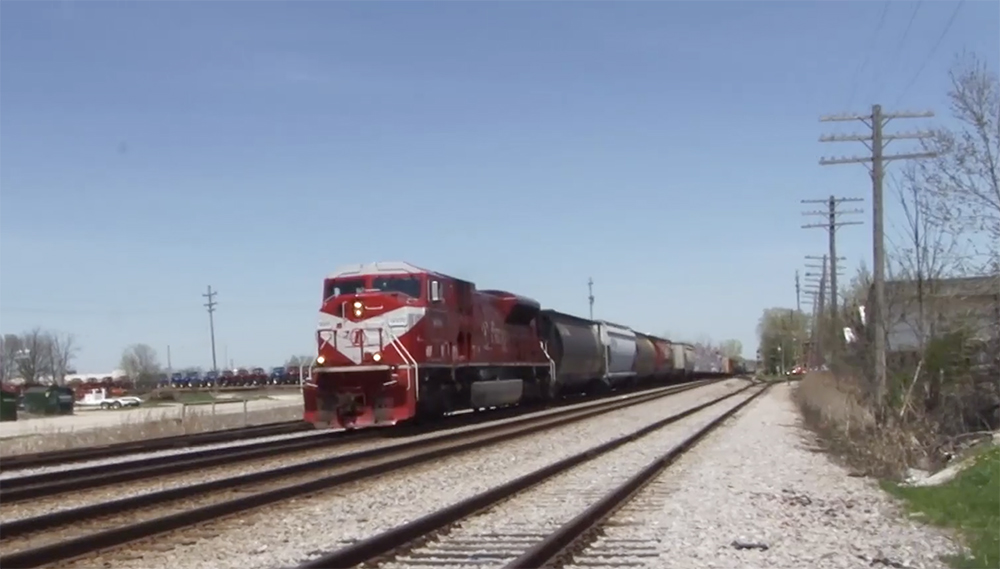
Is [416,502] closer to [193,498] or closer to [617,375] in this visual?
[193,498]

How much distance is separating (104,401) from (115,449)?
51.4m

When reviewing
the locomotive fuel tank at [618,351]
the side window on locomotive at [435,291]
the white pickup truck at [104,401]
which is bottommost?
the white pickup truck at [104,401]

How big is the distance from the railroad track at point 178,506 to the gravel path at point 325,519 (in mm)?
177

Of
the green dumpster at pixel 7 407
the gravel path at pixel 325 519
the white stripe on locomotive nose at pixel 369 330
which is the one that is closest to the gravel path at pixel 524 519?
the gravel path at pixel 325 519

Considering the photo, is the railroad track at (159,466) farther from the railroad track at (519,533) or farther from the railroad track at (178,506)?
the railroad track at (519,533)

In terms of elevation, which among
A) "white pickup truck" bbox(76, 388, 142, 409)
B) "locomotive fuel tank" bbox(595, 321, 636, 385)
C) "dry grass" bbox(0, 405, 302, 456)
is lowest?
"white pickup truck" bbox(76, 388, 142, 409)

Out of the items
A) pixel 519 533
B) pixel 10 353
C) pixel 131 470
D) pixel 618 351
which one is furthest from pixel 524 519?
pixel 10 353

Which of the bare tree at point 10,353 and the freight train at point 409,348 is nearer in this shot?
the freight train at point 409,348

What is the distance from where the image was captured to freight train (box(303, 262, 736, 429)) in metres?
21.9

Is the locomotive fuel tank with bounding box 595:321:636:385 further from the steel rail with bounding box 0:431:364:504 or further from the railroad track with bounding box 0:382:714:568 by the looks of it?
the railroad track with bounding box 0:382:714:568

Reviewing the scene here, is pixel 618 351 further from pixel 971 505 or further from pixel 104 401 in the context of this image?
pixel 971 505

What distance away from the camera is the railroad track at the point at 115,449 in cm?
1786

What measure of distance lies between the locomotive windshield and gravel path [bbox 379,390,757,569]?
6906mm

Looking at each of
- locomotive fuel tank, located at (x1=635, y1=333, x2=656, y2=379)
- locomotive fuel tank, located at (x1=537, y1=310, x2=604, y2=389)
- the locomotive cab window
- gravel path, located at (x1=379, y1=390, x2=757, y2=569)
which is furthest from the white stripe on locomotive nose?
locomotive fuel tank, located at (x1=635, y1=333, x2=656, y2=379)
